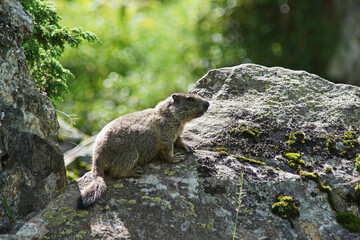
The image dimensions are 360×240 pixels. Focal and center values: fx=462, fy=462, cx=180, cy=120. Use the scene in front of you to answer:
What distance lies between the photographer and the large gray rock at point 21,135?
412cm

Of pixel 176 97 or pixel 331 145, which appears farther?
pixel 176 97

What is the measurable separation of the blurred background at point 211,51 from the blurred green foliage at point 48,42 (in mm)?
3828

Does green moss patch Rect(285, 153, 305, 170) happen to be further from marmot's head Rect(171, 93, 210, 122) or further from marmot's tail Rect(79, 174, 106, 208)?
marmot's tail Rect(79, 174, 106, 208)

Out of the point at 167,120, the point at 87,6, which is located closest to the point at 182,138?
the point at 167,120

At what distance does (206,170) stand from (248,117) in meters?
1.14

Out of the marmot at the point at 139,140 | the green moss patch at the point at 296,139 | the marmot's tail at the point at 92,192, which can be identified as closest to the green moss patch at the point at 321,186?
the green moss patch at the point at 296,139

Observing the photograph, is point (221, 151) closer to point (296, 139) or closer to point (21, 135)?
point (296, 139)

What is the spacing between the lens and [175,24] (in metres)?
11.3

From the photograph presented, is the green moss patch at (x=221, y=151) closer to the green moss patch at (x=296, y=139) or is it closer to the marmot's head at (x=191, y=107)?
the marmot's head at (x=191, y=107)

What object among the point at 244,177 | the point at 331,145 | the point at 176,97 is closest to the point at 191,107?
the point at 176,97

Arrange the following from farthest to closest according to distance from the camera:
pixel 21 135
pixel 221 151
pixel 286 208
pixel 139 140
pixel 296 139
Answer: pixel 296 139 < pixel 221 151 < pixel 139 140 < pixel 286 208 < pixel 21 135

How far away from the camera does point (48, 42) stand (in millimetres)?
5496

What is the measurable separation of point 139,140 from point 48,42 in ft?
5.38

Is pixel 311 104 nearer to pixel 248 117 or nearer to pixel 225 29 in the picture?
pixel 248 117
